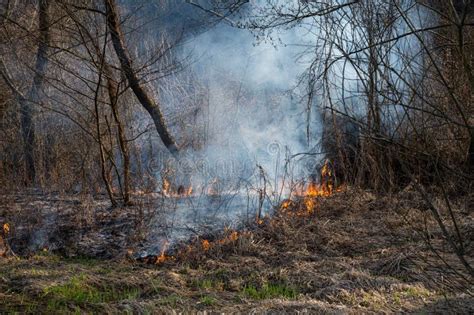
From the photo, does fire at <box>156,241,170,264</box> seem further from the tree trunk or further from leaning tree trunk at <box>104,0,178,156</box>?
the tree trunk

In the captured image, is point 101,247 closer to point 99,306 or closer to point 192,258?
point 192,258

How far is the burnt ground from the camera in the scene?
15.6 feet

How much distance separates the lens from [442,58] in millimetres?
8875

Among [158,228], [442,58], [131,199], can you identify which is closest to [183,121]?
[131,199]

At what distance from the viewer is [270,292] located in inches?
211

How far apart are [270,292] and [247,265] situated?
108cm

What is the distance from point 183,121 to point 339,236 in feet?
20.9

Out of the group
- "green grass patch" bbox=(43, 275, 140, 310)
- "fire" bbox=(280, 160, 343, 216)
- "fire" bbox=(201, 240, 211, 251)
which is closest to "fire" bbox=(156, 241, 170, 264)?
"fire" bbox=(201, 240, 211, 251)

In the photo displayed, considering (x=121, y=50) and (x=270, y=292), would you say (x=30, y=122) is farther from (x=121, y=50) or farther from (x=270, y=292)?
(x=270, y=292)

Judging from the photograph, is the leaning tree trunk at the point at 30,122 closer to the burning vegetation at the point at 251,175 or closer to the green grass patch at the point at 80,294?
the burning vegetation at the point at 251,175

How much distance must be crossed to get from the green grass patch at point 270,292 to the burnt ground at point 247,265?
0.06 feet

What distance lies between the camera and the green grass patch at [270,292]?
5199 mm

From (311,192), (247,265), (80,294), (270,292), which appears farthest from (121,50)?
(270,292)

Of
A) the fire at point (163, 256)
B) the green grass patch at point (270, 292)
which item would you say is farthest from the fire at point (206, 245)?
Result: the green grass patch at point (270, 292)
